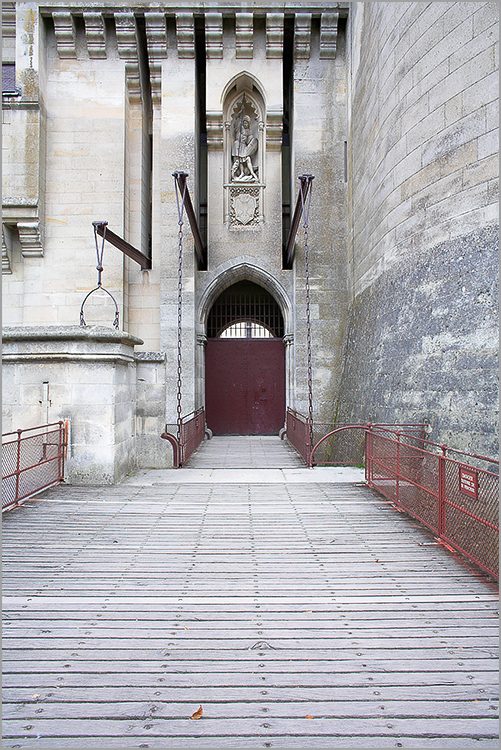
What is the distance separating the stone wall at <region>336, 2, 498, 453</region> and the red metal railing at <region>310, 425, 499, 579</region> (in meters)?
1.11

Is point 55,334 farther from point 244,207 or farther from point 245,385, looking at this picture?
point 245,385

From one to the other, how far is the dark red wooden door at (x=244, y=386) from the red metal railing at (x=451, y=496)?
10612 millimetres

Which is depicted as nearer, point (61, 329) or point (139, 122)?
point (61, 329)

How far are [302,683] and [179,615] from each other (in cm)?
102

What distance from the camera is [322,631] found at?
3.20 m

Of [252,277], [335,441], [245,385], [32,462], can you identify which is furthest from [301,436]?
Answer: [245,385]

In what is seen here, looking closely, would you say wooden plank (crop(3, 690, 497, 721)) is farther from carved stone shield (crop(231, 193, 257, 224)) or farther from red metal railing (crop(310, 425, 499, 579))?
carved stone shield (crop(231, 193, 257, 224))

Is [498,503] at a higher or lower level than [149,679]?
higher

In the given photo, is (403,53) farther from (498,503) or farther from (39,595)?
(39,595)

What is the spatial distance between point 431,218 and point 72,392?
6.22 m

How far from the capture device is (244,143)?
1589 centimetres

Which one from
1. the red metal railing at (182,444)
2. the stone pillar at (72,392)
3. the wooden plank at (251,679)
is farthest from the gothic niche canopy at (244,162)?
the wooden plank at (251,679)

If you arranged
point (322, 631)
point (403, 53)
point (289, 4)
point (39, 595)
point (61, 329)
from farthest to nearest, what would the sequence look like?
point (289, 4)
point (403, 53)
point (61, 329)
point (39, 595)
point (322, 631)

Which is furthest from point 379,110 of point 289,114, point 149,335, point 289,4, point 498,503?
point 498,503
